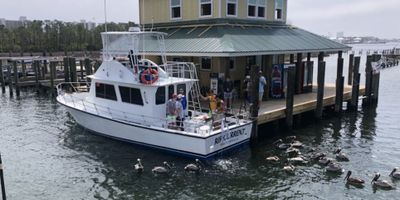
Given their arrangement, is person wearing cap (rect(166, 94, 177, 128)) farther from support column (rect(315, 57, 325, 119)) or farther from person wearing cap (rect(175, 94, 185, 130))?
support column (rect(315, 57, 325, 119))

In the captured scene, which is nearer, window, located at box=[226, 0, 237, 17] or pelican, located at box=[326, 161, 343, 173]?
pelican, located at box=[326, 161, 343, 173]

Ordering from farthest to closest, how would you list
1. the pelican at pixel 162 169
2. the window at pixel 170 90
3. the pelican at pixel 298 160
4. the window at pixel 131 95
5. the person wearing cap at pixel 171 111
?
the window at pixel 131 95, the window at pixel 170 90, the person wearing cap at pixel 171 111, the pelican at pixel 298 160, the pelican at pixel 162 169

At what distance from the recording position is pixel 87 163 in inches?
607

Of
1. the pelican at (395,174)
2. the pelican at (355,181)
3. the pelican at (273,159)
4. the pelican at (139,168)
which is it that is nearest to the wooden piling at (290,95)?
the pelican at (273,159)

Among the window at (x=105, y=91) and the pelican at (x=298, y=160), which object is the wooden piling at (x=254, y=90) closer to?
the pelican at (x=298, y=160)

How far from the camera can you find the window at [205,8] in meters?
23.0

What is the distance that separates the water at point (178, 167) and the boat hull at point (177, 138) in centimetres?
46

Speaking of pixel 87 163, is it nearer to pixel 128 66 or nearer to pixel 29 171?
pixel 29 171

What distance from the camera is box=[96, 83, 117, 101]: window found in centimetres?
1792

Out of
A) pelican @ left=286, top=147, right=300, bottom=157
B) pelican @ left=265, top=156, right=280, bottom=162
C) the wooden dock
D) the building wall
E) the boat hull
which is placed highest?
the building wall

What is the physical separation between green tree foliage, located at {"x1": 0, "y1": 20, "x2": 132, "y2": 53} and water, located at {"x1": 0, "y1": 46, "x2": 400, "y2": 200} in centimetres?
5458

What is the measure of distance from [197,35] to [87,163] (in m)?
10.2

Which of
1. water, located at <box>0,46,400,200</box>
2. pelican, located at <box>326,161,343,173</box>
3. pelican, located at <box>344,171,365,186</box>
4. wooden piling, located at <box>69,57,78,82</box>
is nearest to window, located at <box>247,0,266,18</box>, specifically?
water, located at <box>0,46,400,200</box>

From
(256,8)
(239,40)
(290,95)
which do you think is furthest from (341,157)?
(256,8)
